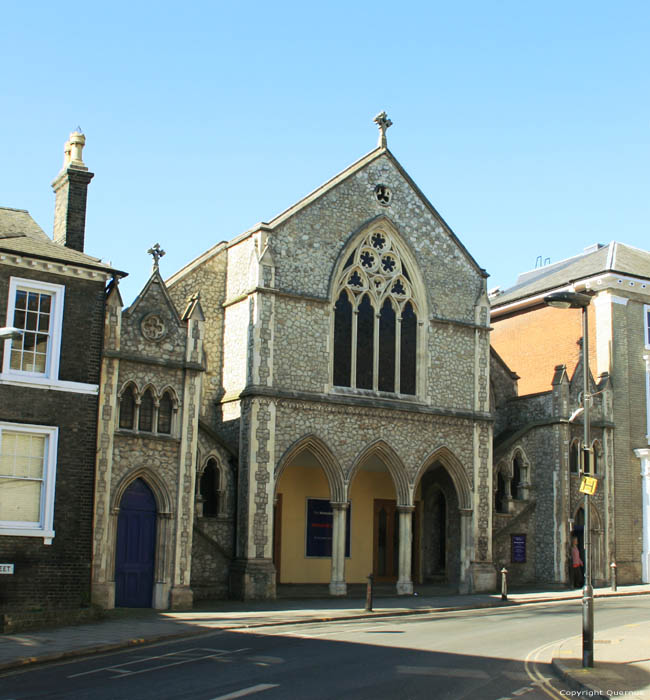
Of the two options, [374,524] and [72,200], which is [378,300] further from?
[72,200]

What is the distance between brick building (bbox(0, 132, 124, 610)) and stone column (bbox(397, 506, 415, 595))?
390 inches

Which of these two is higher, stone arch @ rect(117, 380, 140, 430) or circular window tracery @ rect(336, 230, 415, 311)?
circular window tracery @ rect(336, 230, 415, 311)

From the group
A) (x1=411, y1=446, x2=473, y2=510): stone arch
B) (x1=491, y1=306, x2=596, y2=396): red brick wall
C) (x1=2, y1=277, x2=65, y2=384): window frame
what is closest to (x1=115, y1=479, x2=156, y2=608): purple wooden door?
(x1=2, y1=277, x2=65, y2=384): window frame

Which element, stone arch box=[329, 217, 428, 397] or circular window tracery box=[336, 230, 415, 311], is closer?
stone arch box=[329, 217, 428, 397]

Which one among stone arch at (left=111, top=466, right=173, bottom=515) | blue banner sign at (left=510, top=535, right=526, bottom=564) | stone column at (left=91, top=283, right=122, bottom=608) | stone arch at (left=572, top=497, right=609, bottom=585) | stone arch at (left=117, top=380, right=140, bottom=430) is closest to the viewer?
stone column at (left=91, top=283, right=122, bottom=608)

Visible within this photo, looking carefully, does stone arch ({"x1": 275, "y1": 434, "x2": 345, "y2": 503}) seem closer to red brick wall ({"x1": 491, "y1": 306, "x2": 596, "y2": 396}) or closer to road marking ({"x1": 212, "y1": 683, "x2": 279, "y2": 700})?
red brick wall ({"x1": 491, "y1": 306, "x2": 596, "y2": 396})

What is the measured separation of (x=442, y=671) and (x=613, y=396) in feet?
69.3

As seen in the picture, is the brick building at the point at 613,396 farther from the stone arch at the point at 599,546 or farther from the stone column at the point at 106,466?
the stone column at the point at 106,466

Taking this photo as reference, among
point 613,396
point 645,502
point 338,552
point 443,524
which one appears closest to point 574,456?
point 613,396

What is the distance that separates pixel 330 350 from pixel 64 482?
9.01 m

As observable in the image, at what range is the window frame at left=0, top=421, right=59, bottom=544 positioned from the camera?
64.5ft

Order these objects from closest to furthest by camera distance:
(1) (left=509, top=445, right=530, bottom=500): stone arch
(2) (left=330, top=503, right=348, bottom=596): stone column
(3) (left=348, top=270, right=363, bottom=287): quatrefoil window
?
(2) (left=330, top=503, right=348, bottom=596): stone column, (3) (left=348, top=270, right=363, bottom=287): quatrefoil window, (1) (left=509, top=445, right=530, bottom=500): stone arch

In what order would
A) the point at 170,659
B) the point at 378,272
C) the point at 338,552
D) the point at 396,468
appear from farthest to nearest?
the point at 378,272, the point at 396,468, the point at 338,552, the point at 170,659

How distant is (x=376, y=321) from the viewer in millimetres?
28016
